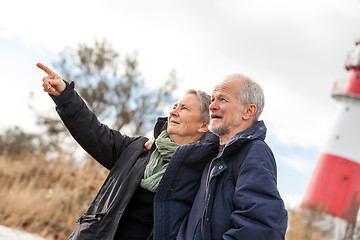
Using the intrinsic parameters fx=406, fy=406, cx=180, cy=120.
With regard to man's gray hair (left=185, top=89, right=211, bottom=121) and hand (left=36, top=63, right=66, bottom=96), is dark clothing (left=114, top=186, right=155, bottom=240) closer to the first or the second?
man's gray hair (left=185, top=89, right=211, bottom=121)

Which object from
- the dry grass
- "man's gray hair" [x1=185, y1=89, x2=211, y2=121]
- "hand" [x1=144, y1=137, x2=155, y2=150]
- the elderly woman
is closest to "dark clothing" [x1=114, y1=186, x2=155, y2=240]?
the elderly woman

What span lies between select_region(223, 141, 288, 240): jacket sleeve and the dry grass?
12.1 feet

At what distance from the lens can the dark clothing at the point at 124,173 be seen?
2365 mm

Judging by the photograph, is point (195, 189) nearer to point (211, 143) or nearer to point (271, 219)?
point (211, 143)

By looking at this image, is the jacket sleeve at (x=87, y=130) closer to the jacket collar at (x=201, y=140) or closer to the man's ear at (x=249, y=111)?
the jacket collar at (x=201, y=140)

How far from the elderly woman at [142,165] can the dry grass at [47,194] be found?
107 inches

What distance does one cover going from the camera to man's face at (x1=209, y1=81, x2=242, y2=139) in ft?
7.64

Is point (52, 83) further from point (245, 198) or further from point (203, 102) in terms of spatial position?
point (245, 198)

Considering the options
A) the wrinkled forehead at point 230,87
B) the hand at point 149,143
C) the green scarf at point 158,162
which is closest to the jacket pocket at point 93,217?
the green scarf at point 158,162

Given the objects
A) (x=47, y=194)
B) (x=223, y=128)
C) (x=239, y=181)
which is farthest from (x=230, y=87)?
(x=47, y=194)

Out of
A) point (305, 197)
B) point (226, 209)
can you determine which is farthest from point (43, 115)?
point (226, 209)

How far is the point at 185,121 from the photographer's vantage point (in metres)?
2.81

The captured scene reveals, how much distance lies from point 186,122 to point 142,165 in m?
0.44

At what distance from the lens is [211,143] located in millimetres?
2469
